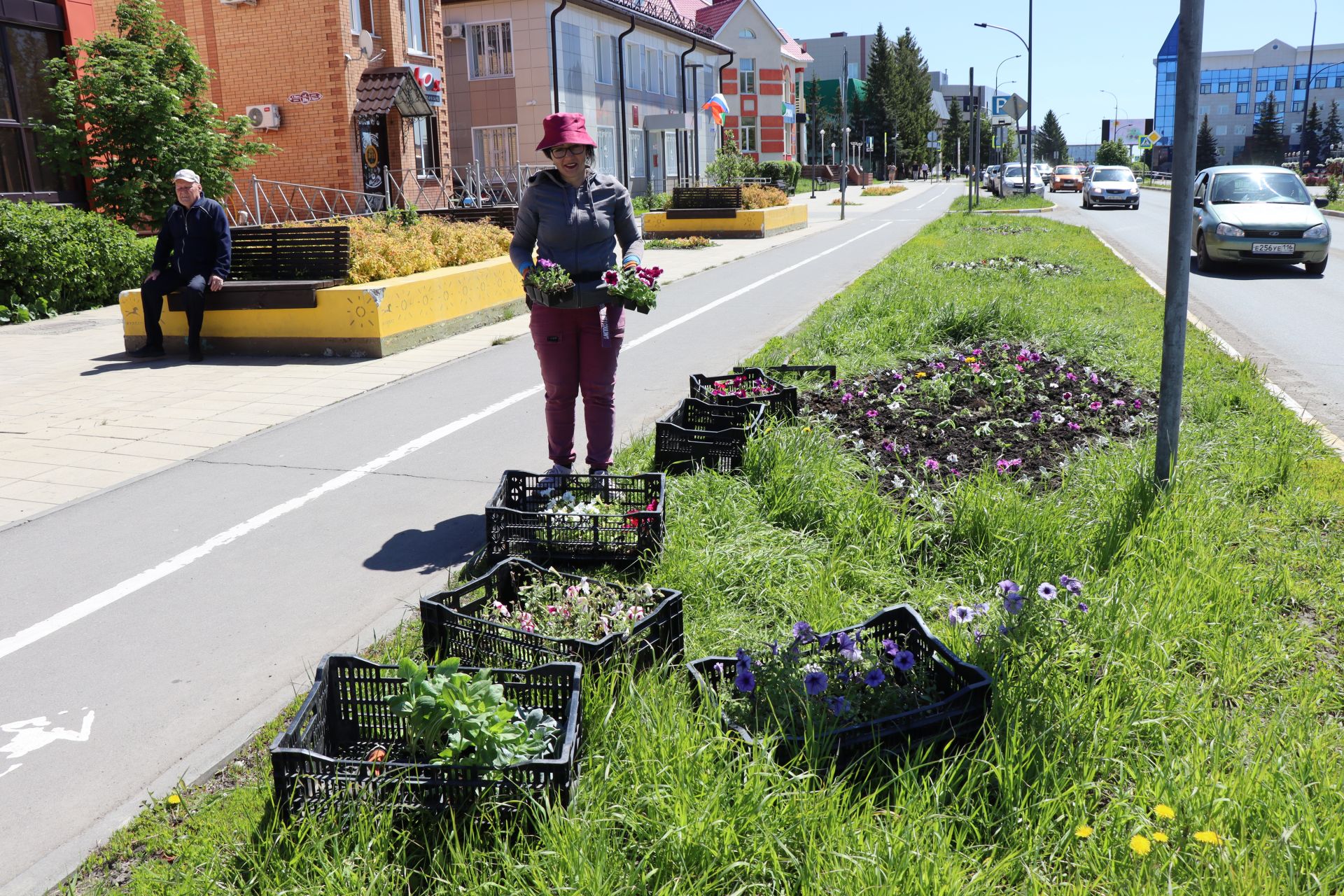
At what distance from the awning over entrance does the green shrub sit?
13.2 m

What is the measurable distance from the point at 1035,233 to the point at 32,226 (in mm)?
19249

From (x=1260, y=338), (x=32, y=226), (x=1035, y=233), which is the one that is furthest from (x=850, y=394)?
(x=1035, y=233)

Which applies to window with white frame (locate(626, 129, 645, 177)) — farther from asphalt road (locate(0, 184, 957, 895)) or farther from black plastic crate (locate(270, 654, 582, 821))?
black plastic crate (locate(270, 654, 582, 821))

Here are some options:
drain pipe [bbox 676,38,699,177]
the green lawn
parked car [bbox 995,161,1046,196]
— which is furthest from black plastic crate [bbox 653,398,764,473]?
parked car [bbox 995,161,1046,196]

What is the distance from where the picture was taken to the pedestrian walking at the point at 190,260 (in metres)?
10.9

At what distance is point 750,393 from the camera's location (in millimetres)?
6891

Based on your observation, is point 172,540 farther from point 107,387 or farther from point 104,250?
Answer: point 104,250

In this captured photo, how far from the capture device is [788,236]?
97.5ft

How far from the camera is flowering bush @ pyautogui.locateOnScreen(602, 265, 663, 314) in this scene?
546cm

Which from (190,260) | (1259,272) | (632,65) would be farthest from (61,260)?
(632,65)

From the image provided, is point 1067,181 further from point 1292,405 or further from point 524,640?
point 524,640


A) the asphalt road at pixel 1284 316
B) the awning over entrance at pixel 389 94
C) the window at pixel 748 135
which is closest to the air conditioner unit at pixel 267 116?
the awning over entrance at pixel 389 94

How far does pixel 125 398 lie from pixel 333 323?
2.38m

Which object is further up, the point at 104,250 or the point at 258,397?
the point at 104,250
